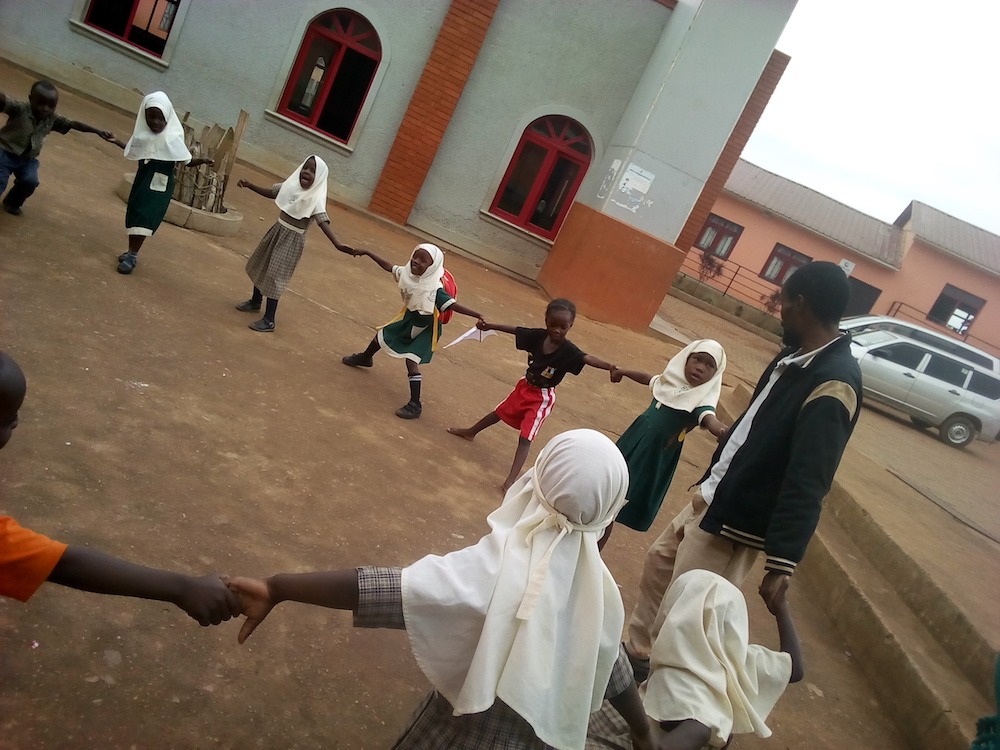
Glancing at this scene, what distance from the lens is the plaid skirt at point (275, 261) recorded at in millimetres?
5930

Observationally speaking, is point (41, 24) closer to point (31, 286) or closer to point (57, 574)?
point (31, 286)

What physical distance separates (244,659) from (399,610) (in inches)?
45.2

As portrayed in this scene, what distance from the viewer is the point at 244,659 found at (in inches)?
106

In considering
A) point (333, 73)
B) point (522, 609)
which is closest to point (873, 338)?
point (333, 73)

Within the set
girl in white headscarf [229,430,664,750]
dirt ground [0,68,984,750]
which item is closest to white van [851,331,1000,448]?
dirt ground [0,68,984,750]

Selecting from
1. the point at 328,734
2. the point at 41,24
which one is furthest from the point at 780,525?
the point at 41,24

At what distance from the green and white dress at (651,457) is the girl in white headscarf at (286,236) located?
2.87 m

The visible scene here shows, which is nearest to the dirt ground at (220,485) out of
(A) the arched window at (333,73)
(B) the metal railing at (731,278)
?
(A) the arched window at (333,73)

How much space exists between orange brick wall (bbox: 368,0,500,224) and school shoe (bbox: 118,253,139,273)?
8005 millimetres

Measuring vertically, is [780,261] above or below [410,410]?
above

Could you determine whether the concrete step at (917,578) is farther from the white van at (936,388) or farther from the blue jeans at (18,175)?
the blue jeans at (18,175)

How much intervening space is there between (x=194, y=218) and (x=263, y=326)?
8.66ft

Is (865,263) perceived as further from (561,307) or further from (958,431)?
(561,307)

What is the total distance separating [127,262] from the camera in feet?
19.2
